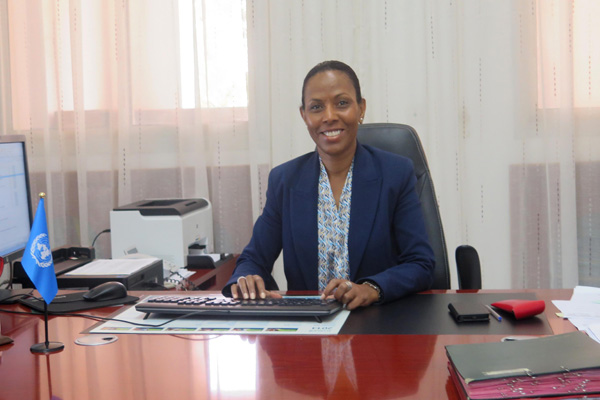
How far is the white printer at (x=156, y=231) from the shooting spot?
8.77ft

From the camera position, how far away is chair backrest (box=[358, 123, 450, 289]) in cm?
210

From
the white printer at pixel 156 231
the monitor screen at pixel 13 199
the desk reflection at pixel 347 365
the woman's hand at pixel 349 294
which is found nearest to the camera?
the desk reflection at pixel 347 365

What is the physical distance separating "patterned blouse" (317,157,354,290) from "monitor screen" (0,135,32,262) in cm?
86

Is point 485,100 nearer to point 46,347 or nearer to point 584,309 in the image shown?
point 584,309

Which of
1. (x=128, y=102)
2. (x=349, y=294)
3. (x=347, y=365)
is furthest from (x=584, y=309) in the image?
(x=128, y=102)

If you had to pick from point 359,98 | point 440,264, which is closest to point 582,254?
point 440,264

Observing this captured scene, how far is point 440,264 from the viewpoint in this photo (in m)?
2.10

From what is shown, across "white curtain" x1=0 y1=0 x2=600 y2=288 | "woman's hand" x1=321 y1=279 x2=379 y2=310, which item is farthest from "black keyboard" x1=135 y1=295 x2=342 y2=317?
"white curtain" x1=0 y1=0 x2=600 y2=288

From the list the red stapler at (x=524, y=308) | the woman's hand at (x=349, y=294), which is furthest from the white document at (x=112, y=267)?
the red stapler at (x=524, y=308)

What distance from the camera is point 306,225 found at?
1.99 meters

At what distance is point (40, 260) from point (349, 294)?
0.66 m

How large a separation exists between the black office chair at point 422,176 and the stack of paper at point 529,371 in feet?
3.29

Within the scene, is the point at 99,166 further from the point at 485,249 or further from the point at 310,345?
the point at 310,345

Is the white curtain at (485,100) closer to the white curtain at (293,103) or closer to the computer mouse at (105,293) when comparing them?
the white curtain at (293,103)
